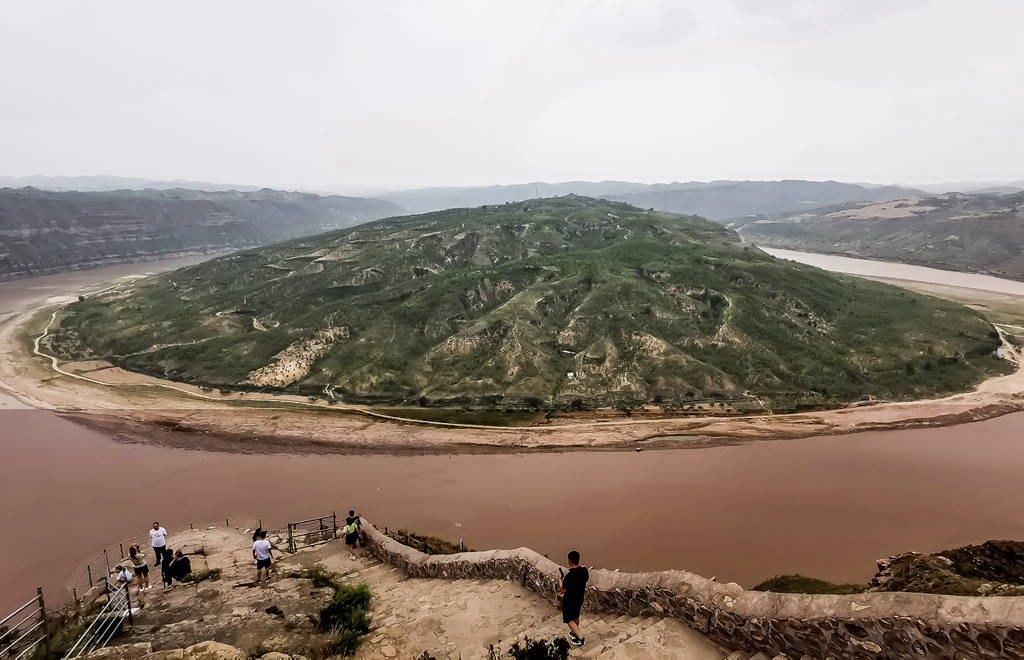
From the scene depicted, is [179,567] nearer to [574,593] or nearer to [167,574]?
[167,574]

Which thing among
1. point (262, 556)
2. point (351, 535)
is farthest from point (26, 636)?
point (351, 535)

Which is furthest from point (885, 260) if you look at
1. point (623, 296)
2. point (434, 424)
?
point (434, 424)

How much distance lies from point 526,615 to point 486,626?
0.93m

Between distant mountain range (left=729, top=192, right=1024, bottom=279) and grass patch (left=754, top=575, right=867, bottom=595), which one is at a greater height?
distant mountain range (left=729, top=192, right=1024, bottom=279)

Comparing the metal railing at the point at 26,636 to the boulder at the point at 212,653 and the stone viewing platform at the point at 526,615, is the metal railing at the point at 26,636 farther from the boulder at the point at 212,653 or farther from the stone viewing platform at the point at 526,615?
the boulder at the point at 212,653

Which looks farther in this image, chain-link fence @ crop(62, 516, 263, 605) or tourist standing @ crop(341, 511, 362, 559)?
chain-link fence @ crop(62, 516, 263, 605)

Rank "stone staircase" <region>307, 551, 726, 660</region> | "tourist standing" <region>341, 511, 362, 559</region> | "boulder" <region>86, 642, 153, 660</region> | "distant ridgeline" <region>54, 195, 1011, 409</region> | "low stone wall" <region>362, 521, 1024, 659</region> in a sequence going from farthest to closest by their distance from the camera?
"distant ridgeline" <region>54, 195, 1011, 409</region>
"tourist standing" <region>341, 511, 362, 559</region>
"boulder" <region>86, 642, 153, 660</region>
"stone staircase" <region>307, 551, 726, 660</region>
"low stone wall" <region>362, 521, 1024, 659</region>

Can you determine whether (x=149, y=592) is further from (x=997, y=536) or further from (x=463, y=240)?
(x=463, y=240)

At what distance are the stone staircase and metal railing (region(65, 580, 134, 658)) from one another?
236 inches

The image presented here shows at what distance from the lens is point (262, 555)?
561 inches

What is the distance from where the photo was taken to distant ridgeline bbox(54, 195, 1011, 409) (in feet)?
141

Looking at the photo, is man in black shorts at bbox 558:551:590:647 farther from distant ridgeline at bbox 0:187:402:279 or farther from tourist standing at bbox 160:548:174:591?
distant ridgeline at bbox 0:187:402:279

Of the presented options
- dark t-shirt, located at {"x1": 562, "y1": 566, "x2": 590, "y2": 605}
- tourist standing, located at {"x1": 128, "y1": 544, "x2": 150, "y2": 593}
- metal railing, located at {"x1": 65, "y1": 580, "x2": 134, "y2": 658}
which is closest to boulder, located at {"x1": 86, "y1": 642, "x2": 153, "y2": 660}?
metal railing, located at {"x1": 65, "y1": 580, "x2": 134, "y2": 658}

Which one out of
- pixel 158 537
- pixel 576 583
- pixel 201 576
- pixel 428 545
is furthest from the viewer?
pixel 428 545
